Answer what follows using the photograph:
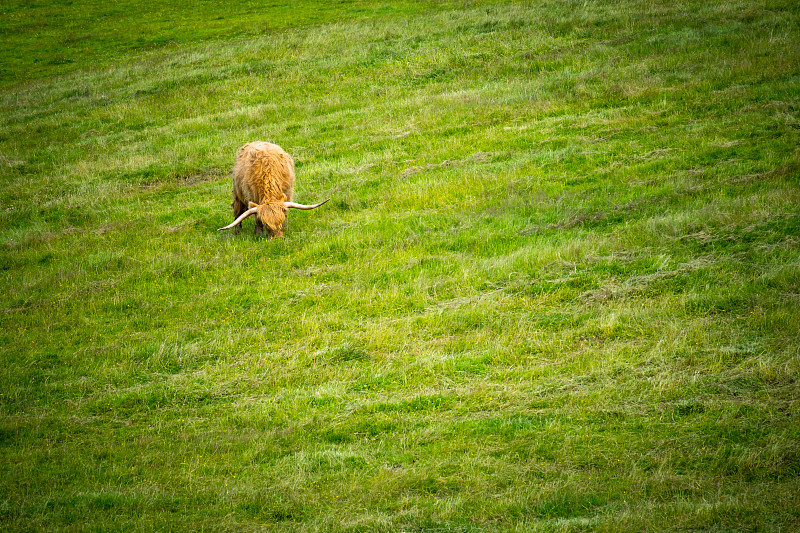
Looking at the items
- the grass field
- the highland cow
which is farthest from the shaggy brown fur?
the grass field

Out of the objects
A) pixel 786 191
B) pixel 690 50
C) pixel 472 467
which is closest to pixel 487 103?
pixel 690 50

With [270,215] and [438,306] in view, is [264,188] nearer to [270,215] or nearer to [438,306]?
[270,215]

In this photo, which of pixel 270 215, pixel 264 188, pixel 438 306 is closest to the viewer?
pixel 438 306

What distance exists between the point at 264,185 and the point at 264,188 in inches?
3.8

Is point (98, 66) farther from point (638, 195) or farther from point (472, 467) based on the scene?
point (472, 467)

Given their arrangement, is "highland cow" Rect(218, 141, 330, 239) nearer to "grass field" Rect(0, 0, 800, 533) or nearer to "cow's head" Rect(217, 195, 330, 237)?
"cow's head" Rect(217, 195, 330, 237)

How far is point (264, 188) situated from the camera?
15.1 metres

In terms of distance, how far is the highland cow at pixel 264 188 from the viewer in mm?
14805

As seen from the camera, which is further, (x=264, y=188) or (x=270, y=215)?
(x=264, y=188)

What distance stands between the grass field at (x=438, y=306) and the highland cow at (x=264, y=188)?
54 cm

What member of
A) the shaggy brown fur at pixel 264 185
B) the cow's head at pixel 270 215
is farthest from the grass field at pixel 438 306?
the shaggy brown fur at pixel 264 185

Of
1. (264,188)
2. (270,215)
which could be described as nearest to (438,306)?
(270,215)

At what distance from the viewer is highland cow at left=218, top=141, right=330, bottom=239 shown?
14805 mm

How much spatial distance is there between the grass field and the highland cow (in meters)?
0.54
